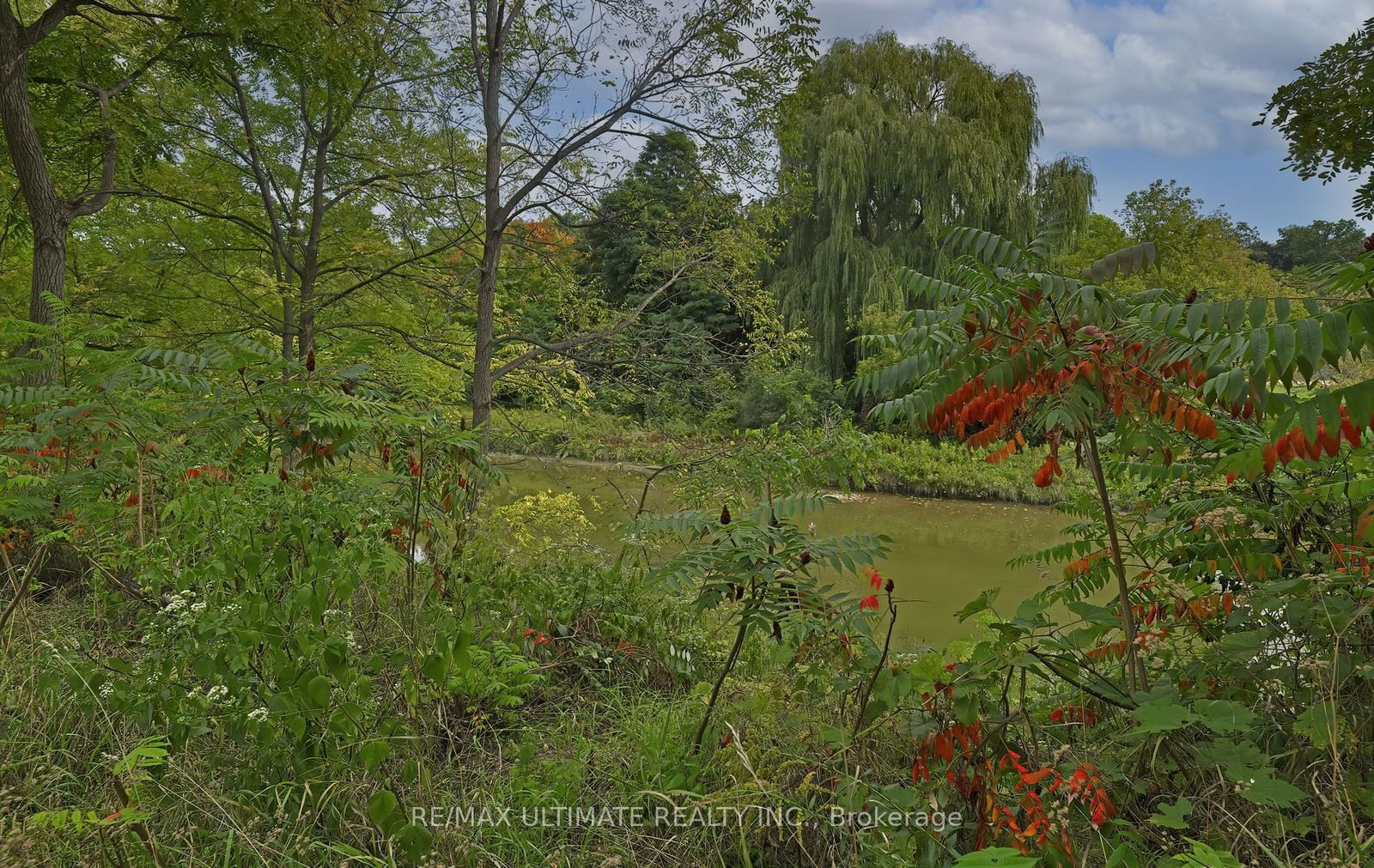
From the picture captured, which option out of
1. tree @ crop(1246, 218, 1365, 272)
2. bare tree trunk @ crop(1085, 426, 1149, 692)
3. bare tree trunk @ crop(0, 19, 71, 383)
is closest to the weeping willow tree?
bare tree trunk @ crop(0, 19, 71, 383)

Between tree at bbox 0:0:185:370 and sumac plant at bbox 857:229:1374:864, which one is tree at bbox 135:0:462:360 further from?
sumac plant at bbox 857:229:1374:864

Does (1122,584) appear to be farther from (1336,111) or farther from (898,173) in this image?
(898,173)

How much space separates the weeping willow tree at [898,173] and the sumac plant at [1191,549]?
45.8ft

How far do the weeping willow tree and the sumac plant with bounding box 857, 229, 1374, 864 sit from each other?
14.0 m

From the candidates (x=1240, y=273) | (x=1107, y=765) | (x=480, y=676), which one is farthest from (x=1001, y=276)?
(x=1240, y=273)

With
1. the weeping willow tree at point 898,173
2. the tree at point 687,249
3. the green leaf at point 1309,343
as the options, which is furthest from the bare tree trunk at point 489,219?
the weeping willow tree at point 898,173

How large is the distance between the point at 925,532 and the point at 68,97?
11097 mm

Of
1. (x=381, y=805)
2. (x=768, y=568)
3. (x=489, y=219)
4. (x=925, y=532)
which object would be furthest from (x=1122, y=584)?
(x=925, y=532)

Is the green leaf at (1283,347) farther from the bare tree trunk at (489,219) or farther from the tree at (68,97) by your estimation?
the bare tree trunk at (489,219)

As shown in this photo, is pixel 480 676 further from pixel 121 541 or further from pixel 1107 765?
pixel 1107 765

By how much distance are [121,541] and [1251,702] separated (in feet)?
11.1

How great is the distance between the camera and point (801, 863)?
1938 mm

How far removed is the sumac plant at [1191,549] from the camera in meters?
1.70

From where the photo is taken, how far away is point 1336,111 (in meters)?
4.65
